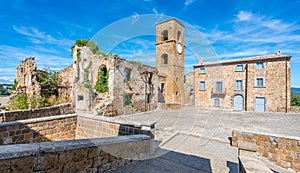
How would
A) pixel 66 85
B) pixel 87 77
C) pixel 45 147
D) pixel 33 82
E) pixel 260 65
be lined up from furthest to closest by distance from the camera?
1. pixel 260 65
2. pixel 66 85
3. pixel 87 77
4. pixel 33 82
5. pixel 45 147

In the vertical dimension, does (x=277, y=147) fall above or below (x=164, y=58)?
below

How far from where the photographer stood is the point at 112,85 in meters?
11.2

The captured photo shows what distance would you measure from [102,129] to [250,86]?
16763 millimetres

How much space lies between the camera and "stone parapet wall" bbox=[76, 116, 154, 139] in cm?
353

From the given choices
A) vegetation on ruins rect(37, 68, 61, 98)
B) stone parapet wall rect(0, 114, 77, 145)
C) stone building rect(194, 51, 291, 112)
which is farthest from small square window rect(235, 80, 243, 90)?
vegetation on ruins rect(37, 68, 61, 98)

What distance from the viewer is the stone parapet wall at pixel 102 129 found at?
3525 millimetres

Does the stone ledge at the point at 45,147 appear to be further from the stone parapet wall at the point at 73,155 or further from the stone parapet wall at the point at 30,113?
the stone parapet wall at the point at 30,113

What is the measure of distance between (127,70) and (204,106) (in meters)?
10.4

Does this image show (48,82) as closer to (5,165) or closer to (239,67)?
(5,165)

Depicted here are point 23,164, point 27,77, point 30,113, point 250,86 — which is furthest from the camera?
point 250,86

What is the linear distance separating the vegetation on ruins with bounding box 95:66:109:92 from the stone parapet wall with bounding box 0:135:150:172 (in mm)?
9272

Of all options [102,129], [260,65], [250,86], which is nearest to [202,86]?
[250,86]

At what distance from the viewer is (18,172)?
5.48 feet

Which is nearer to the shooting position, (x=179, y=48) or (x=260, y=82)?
(x=179, y=48)
